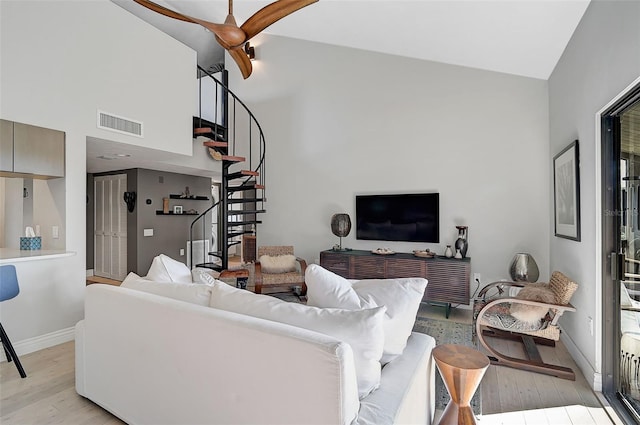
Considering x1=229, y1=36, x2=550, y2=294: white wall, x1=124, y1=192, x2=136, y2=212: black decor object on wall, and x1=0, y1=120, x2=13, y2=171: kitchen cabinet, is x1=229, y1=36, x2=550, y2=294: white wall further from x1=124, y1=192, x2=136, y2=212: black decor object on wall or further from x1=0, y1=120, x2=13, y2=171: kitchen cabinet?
x1=0, y1=120, x2=13, y2=171: kitchen cabinet

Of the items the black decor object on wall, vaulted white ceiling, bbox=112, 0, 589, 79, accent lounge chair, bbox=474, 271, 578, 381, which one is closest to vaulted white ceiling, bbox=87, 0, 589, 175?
vaulted white ceiling, bbox=112, 0, 589, 79

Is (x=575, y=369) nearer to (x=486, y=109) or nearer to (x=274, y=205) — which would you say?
(x=486, y=109)

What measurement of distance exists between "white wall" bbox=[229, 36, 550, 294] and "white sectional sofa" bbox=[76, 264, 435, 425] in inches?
114

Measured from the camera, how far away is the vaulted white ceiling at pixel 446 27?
9.55 ft

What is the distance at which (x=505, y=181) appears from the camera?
4027 millimetres

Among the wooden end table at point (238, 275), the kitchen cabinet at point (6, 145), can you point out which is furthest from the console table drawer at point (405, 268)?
the kitchen cabinet at point (6, 145)

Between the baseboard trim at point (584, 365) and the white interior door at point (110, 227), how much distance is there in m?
6.56

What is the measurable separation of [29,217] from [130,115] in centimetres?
158

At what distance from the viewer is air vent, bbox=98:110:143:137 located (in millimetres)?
3557

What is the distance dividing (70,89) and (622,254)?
4988mm

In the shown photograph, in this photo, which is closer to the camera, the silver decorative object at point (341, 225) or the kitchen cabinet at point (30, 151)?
the kitchen cabinet at point (30, 151)

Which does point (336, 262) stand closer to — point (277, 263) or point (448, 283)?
point (277, 263)

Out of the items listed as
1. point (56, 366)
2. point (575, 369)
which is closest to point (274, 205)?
point (56, 366)

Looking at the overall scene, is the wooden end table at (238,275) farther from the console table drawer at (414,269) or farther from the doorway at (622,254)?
the doorway at (622,254)
